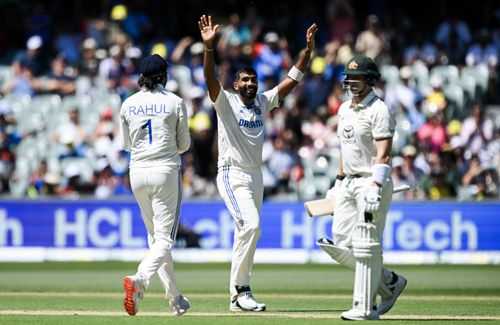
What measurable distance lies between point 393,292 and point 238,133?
2.01m

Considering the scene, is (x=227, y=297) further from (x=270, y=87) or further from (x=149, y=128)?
(x=270, y=87)

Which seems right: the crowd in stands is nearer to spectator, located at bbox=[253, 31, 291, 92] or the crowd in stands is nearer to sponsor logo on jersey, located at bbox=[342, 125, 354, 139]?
spectator, located at bbox=[253, 31, 291, 92]

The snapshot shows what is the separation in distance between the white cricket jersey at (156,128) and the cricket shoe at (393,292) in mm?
2024

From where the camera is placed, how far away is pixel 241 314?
32.3 feet

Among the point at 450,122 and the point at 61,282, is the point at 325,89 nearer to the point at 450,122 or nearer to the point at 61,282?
the point at 450,122

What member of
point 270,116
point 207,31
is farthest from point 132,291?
point 270,116

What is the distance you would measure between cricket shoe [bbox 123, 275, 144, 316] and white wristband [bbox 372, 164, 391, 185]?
6.65ft

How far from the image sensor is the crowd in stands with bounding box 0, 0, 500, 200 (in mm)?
19625

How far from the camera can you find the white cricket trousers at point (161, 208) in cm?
970

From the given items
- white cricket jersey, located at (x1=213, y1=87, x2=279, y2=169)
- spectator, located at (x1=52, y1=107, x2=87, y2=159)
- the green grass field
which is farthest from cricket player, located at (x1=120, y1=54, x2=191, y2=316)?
spectator, located at (x1=52, y1=107, x2=87, y2=159)

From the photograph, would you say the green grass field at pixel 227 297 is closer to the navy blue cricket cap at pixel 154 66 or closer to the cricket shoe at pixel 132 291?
the cricket shoe at pixel 132 291

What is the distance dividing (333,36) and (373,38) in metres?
1.56

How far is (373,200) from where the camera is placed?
882cm

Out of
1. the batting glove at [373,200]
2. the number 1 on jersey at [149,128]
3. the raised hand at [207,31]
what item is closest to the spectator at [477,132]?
the raised hand at [207,31]
